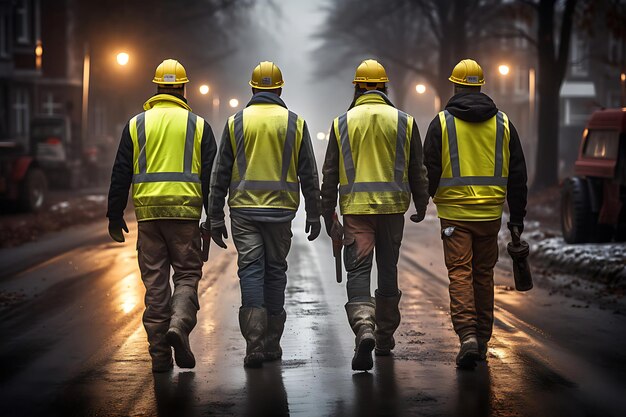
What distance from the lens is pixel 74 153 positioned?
150ft

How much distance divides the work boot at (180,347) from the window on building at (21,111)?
44813 millimetres

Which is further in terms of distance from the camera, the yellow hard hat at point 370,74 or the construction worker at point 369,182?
the yellow hard hat at point 370,74

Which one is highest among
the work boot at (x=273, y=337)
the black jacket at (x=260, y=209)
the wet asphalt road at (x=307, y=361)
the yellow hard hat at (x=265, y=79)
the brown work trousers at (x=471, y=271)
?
the yellow hard hat at (x=265, y=79)

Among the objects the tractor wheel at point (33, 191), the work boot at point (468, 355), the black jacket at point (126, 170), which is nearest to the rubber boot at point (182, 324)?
the black jacket at point (126, 170)

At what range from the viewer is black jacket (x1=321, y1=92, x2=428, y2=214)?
8.50 metres

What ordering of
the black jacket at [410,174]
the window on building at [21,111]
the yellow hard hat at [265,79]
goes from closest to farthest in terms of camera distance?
the black jacket at [410,174] < the yellow hard hat at [265,79] < the window on building at [21,111]

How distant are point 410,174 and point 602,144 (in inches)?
380

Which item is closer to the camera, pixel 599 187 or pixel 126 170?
pixel 126 170

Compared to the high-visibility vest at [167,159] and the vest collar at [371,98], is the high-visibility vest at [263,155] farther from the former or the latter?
the vest collar at [371,98]

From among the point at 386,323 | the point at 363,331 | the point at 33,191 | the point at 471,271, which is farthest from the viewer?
the point at 33,191

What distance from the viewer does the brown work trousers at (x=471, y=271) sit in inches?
328

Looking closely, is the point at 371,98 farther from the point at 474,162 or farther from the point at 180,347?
A: the point at 180,347

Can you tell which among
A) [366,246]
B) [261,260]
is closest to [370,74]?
[366,246]

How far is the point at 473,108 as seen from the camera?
27.5ft
